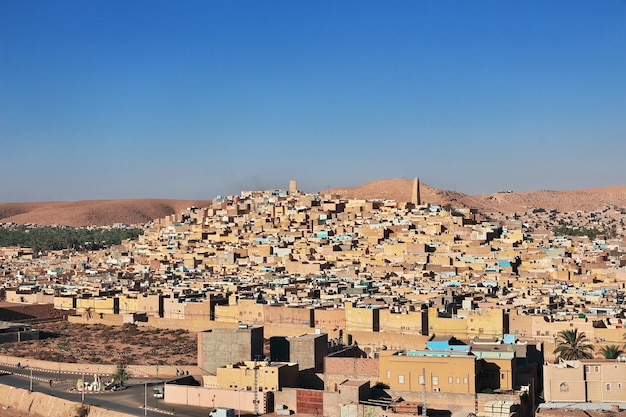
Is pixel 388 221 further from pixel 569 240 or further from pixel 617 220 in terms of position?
pixel 617 220

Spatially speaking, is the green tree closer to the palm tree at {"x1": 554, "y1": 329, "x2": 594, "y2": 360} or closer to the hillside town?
the hillside town

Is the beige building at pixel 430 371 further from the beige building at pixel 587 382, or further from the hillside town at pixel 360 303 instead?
the beige building at pixel 587 382

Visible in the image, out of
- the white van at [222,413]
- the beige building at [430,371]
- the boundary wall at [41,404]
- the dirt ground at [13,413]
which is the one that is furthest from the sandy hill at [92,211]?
the beige building at [430,371]

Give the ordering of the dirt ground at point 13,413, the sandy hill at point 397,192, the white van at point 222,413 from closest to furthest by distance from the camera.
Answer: the white van at point 222,413 → the dirt ground at point 13,413 → the sandy hill at point 397,192

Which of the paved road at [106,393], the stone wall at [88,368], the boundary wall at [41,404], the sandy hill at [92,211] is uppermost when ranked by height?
the sandy hill at [92,211]

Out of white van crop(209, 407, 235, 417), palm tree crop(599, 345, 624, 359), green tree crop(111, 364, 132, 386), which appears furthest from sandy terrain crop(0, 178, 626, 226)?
white van crop(209, 407, 235, 417)
